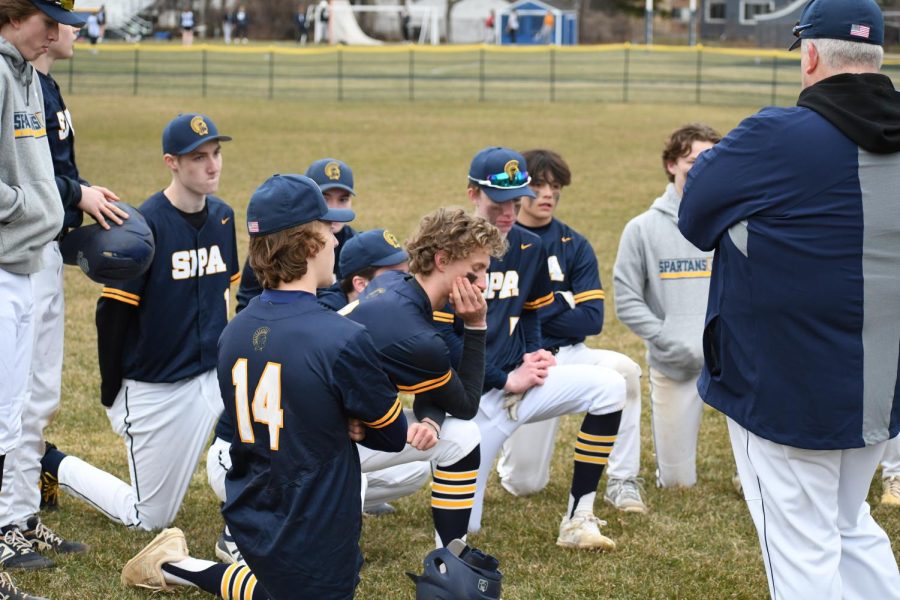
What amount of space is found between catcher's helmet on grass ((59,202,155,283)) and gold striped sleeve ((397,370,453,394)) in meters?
1.41

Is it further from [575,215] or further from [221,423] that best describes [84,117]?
[221,423]

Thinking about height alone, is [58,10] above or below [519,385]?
above

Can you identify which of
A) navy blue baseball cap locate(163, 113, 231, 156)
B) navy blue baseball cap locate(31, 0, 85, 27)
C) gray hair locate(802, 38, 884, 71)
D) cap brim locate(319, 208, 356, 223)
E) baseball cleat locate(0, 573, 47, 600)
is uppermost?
navy blue baseball cap locate(31, 0, 85, 27)

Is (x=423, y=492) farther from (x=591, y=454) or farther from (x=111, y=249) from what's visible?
(x=111, y=249)

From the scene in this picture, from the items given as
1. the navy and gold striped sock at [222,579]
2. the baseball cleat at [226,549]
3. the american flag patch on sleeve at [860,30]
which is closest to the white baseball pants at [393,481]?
the baseball cleat at [226,549]

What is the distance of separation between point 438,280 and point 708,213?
132 centimetres

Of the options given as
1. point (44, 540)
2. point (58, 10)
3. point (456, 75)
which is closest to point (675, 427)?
point (44, 540)

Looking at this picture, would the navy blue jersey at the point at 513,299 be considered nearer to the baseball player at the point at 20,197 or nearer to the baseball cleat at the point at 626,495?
the baseball cleat at the point at 626,495

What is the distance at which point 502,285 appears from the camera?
5.88 meters

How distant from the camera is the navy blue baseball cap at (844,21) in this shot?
377 centimetres

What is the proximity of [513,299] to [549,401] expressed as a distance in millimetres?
541

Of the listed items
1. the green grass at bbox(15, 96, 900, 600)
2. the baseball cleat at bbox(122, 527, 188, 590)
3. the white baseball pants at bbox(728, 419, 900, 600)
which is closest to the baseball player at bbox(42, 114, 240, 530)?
the green grass at bbox(15, 96, 900, 600)

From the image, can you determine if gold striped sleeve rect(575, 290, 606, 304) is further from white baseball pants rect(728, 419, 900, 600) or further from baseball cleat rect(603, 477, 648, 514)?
white baseball pants rect(728, 419, 900, 600)

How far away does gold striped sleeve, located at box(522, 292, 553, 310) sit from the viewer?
6.10 metres
